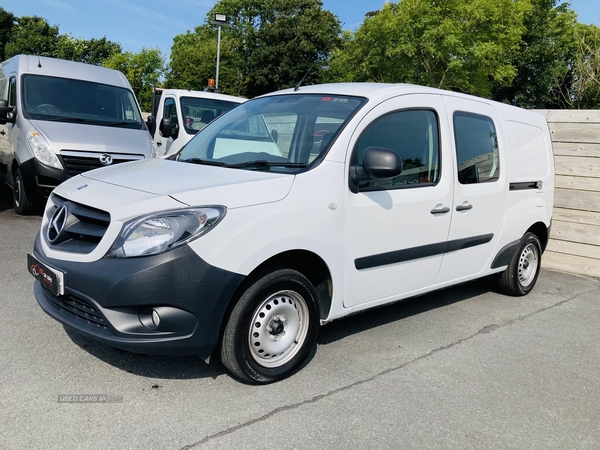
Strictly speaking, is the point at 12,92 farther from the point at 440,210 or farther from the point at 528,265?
the point at 528,265

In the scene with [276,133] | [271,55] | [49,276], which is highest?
[271,55]

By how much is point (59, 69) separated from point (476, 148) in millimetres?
6493

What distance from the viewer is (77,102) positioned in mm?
7910

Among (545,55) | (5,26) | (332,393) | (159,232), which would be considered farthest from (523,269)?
(5,26)

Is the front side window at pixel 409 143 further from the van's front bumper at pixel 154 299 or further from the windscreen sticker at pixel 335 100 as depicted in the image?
the van's front bumper at pixel 154 299

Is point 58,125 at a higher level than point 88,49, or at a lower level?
lower

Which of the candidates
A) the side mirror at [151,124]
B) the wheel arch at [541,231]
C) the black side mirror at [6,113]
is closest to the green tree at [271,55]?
the side mirror at [151,124]

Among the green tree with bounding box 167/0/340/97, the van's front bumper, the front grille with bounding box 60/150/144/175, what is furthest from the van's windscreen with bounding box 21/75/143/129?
the green tree with bounding box 167/0/340/97

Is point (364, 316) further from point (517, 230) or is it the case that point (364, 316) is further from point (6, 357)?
point (6, 357)

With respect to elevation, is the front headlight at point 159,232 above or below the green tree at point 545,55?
below

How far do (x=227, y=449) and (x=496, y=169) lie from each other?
3.45 m

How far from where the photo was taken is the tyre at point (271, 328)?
299cm

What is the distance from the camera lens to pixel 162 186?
3.07 m

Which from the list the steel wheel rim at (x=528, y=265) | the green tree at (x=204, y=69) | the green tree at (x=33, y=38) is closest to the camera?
the steel wheel rim at (x=528, y=265)
